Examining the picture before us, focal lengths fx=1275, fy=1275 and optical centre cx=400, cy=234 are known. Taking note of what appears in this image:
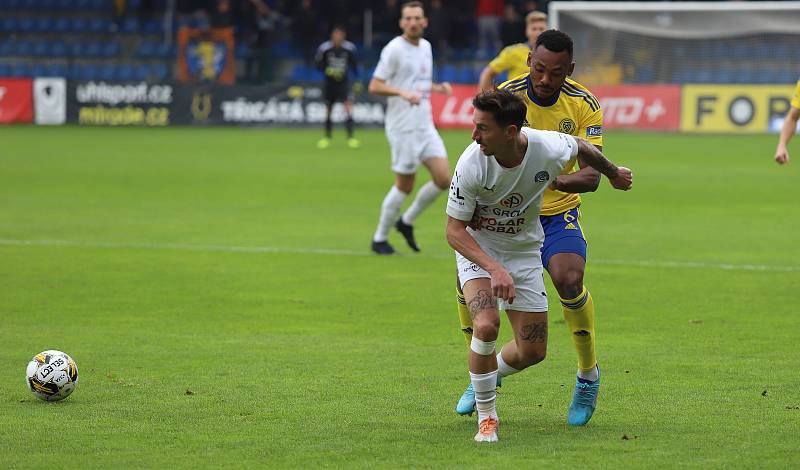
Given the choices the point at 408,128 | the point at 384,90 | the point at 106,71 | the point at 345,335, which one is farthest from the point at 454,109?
the point at 345,335

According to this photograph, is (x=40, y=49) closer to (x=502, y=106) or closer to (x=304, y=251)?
(x=304, y=251)

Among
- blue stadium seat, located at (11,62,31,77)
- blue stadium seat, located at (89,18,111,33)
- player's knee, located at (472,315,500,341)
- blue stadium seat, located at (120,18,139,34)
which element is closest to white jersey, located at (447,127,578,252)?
player's knee, located at (472,315,500,341)

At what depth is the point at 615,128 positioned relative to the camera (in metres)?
31.0

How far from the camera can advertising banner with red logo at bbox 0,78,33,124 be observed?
108ft

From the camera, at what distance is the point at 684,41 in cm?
3030

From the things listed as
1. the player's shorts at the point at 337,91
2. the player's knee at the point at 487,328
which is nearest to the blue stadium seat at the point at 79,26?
the player's shorts at the point at 337,91

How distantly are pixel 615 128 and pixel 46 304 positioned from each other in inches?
908

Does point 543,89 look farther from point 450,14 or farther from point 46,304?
point 450,14

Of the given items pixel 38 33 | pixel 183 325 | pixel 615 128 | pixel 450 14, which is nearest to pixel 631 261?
pixel 183 325

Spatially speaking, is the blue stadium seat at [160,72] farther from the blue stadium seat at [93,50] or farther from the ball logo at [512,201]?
the ball logo at [512,201]

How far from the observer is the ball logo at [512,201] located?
570 centimetres

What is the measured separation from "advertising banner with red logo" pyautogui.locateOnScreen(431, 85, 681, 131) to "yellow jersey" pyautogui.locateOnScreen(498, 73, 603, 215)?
23.9m

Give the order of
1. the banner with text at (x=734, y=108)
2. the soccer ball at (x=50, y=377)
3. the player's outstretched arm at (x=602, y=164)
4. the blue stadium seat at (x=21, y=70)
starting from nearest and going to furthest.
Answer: the player's outstretched arm at (x=602, y=164) → the soccer ball at (x=50, y=377) → the banner with text at (x=734, y=108) → the blue stadium seat at (x=21, y=70)

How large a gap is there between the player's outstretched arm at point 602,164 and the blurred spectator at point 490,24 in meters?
30.0
